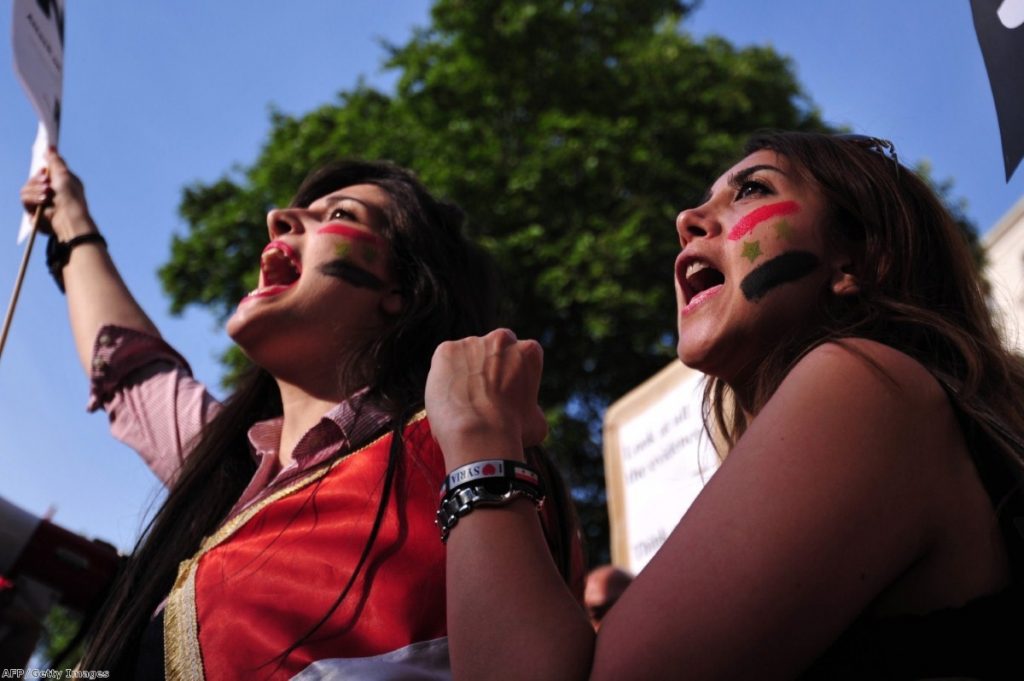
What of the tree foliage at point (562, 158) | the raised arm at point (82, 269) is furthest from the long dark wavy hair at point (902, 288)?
the tree foliage at point (562, 158)

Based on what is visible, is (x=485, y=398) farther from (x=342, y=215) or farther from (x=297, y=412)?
(x=342, y=215)

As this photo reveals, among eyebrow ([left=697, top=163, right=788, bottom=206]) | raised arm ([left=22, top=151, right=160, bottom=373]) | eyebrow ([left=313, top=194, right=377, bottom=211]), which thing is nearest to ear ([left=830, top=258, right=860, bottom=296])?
eyebrow ([left=697, top=163, right=788, bottom=206])

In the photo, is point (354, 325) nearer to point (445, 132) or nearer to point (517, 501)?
point (517, 501)

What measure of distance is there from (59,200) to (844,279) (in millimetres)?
2383

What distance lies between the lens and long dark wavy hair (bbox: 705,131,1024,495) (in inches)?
67.2

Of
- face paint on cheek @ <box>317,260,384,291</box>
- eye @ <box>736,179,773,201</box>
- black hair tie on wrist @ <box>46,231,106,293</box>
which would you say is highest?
black hair tie on wrist @ <box>46,231,106,293</box>

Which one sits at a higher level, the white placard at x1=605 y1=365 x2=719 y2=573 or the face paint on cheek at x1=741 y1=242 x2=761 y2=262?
the white placard at x1=605 y1=365 x2=719 y2=573

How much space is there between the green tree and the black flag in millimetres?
8393

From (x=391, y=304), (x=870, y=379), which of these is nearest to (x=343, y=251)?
(x=391, y=304)

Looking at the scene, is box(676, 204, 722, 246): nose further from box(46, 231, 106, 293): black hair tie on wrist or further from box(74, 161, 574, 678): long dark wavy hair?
box(46, 231, 106, 293): black hair tie on wrist

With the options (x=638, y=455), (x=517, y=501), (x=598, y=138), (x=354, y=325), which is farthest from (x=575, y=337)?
(x=517, y=501)

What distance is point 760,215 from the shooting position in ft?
6.58

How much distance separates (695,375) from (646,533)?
879 mm

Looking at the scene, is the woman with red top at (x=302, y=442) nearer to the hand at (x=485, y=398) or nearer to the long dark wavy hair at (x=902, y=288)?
the hand at (x=485, y=398)
